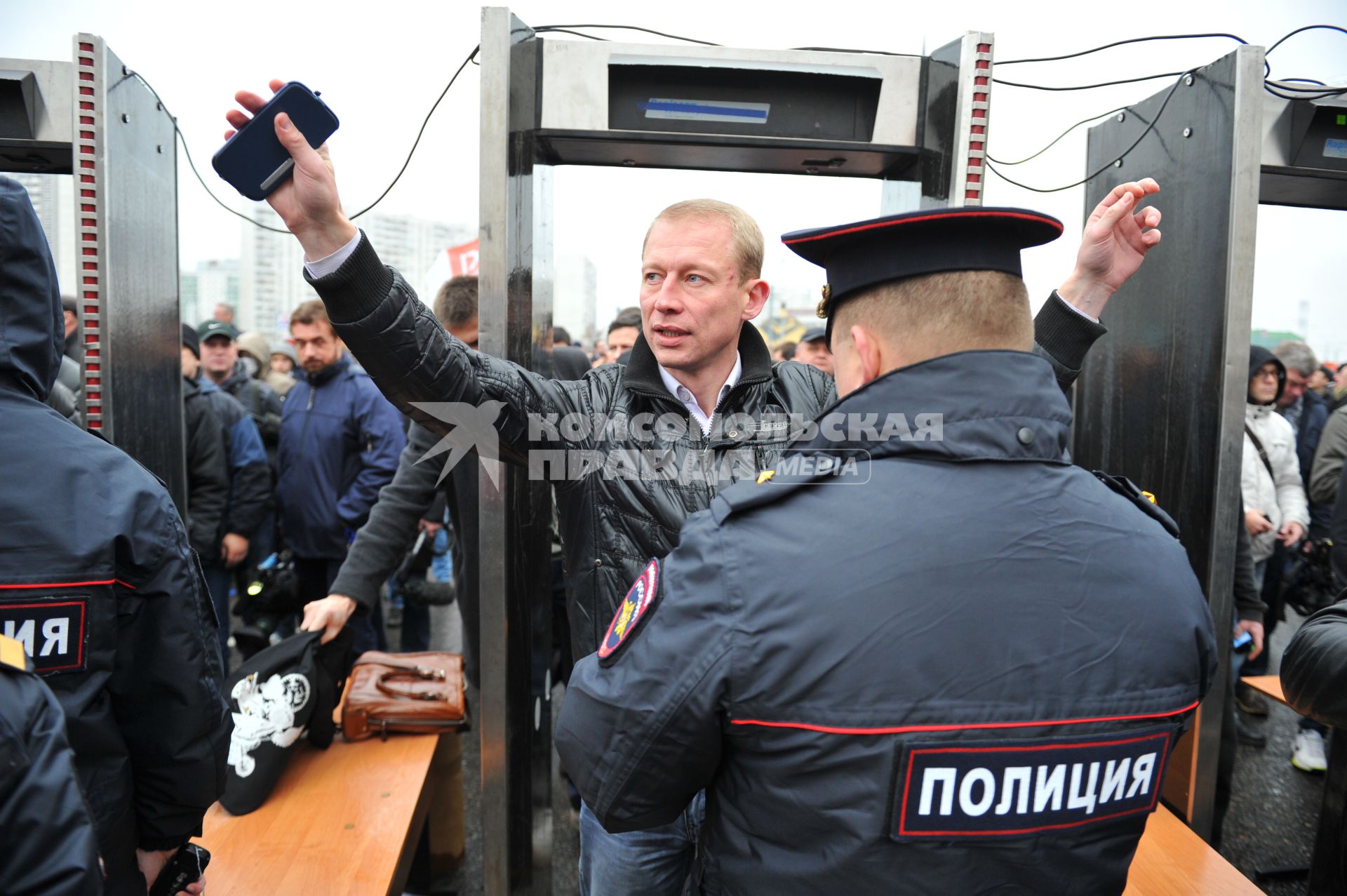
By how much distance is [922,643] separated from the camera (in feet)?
3.01

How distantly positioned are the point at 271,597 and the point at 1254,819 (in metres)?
4.41

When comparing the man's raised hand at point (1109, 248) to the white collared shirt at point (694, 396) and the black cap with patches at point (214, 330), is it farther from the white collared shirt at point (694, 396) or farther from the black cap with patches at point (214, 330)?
the black cap with patches at point (214, 330)

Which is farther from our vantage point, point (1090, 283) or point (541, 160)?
point (541, 160)

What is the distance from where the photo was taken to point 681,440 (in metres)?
1.79

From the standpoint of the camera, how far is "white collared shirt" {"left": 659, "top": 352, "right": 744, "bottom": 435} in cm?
185

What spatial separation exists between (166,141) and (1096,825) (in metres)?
3.37

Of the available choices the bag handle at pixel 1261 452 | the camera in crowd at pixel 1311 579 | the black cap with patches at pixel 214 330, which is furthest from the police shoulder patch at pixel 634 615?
the black cap with patches at pixel 214 330

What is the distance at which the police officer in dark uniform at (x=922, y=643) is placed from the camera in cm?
92

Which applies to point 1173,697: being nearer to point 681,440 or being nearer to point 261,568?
point 681,440

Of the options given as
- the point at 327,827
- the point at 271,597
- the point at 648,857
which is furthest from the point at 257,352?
the point at 648,857

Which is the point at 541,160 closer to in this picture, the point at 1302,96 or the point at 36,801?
the point at 36,801

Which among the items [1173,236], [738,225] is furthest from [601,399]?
[1173,236]

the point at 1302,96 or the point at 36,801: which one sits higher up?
the point at 1302,96

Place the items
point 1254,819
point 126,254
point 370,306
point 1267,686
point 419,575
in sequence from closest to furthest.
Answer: point 370,306, point 126,254, point 1267,686, point 1254,819, point 419,575
